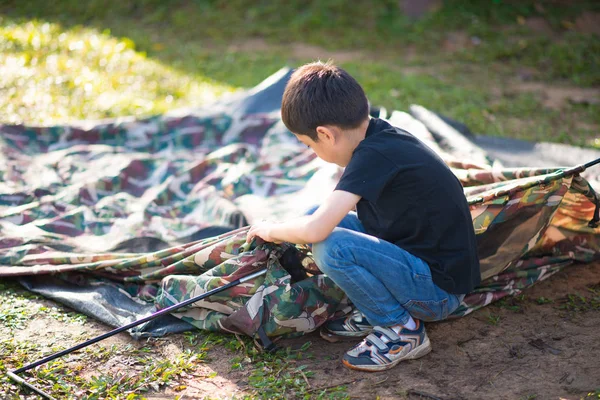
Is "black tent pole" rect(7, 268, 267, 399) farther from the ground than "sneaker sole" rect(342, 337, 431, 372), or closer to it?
farther from the ground

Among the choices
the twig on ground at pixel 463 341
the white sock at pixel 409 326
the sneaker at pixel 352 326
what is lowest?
the twig on ground at pixel 463 341

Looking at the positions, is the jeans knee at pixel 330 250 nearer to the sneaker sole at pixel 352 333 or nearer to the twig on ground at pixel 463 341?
the sneaker sole at pixel 352 333

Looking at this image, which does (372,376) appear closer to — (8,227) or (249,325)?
(249,325)

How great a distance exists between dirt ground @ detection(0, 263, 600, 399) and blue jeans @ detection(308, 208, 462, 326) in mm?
224

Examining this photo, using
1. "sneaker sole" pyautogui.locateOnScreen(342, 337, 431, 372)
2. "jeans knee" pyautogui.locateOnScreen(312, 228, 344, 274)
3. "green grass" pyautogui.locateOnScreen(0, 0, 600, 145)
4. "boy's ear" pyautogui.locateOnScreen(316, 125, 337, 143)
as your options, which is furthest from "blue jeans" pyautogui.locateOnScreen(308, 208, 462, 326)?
"green grass" pyautogui.locateOnScreen(0, 0, 600, 145)

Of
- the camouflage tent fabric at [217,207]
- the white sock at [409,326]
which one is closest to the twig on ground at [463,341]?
the camouflage tent fabric at [217,207]

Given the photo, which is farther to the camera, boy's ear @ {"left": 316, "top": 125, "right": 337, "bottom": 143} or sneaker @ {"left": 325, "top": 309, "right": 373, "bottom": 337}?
sneaker @ {"left": 325, "top": 309, "right": 373, "bottom": 337}

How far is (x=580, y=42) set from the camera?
6945 mm

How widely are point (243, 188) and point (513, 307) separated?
1.70m

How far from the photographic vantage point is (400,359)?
8.06 ft

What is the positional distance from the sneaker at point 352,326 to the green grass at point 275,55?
9.49ft

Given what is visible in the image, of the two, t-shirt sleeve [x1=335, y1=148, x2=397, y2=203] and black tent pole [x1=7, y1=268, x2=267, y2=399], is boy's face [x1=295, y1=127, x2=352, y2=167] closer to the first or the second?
t-shirt sleeve [x1=335, y1=148, x2=397, y2=203]

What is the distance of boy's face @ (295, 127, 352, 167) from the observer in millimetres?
2373

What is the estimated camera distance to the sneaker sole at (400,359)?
2.43 meters
